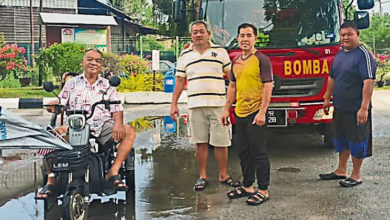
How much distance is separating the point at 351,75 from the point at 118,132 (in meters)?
2.80

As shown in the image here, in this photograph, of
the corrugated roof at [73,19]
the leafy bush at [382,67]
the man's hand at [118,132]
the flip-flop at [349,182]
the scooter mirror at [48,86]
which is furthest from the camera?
the corrugated roof at [73,19]

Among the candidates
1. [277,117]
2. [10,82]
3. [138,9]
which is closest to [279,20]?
[277,117]

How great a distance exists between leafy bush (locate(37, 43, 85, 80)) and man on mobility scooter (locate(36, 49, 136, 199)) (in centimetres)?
1445

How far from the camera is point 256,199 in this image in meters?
5.52

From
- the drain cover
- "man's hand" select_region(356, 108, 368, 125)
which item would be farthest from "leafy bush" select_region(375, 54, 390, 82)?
"man's hand" select_region(356, 108, 368, 125)

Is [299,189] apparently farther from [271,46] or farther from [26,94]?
[26,94]

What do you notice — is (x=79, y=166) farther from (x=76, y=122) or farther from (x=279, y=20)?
(x=279, y=20)

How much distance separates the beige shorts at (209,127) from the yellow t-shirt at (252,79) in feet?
1.80

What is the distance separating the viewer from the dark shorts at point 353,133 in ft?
20.1

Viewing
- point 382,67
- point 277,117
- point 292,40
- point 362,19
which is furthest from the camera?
point 382,67

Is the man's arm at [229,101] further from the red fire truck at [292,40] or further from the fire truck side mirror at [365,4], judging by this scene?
the fire truck side mirror at [365,4]

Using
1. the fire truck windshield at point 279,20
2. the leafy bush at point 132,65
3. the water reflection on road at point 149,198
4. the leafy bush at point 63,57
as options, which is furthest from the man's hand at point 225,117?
the leafy bush at point 63,57

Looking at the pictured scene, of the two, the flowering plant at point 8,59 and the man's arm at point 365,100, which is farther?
the flowering plant at point 8,59

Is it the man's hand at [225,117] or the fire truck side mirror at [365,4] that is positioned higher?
the fire truck side mirror at [365,4]
